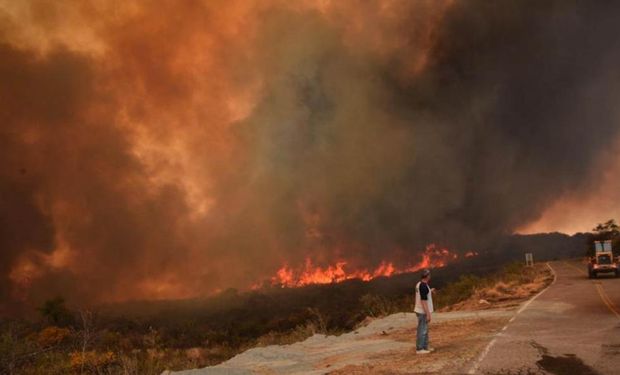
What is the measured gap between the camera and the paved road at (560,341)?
9828 millimetres

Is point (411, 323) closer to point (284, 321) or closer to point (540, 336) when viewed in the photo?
point (540, 336)

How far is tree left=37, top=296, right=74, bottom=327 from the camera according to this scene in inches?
2042

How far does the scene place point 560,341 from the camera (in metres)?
12.8

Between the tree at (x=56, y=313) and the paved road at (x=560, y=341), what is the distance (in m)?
46.7

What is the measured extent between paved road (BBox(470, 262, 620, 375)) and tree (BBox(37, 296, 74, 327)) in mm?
46736

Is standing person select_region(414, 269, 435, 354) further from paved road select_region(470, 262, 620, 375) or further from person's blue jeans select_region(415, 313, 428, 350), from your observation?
paved road select_region(470, 262, 620, 375)

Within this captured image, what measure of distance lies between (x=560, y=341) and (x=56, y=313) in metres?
52.4

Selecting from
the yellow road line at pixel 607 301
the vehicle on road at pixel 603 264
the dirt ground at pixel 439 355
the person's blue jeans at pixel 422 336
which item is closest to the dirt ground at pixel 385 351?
the dirt ground at pixel 439 355

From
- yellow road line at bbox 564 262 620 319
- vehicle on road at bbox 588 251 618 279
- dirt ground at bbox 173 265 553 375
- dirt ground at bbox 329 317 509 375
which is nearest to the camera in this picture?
dirt ground at bbox 329 317 509 375

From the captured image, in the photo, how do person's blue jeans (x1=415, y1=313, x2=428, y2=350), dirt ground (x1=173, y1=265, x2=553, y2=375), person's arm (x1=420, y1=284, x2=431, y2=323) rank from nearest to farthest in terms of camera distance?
dirt ground (x1=173, y1=265, x2=553, y2=375), person's arm (x1=420, y1=284, x2=431, y2=323), person's blue jeans (x1=415, y1=313, x2=428, y2=350)

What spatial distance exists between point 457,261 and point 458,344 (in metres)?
129

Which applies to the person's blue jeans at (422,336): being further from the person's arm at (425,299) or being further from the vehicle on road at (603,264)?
the vehicle on road at (603,264)

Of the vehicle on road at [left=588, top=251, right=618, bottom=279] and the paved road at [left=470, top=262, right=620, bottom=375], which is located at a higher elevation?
the vehicle on road at [left=588, top=251, right=618, bottom=279]

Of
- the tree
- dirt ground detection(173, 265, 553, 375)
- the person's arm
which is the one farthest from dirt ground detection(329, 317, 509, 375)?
the tree
